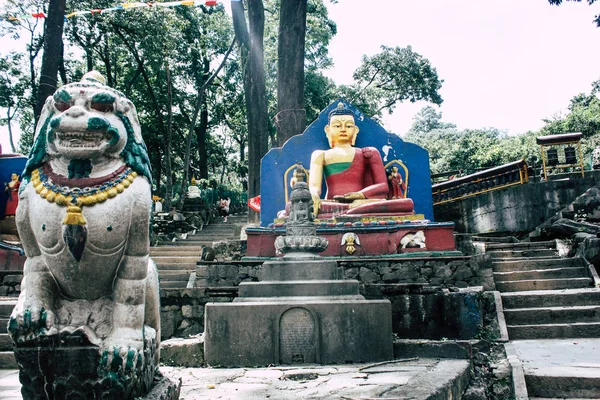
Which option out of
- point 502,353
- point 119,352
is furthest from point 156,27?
point 119,352

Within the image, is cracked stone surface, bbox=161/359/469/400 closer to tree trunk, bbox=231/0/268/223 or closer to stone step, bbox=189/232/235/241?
tree trunk, bbox=231/0/268/223

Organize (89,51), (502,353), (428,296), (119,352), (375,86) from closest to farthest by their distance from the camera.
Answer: (119,352) → (502,353) → (428,296) → (89,51) → (375,86)

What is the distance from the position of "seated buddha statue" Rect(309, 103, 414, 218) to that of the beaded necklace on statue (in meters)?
7.47

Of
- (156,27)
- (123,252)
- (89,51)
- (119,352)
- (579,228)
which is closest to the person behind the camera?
(119,352)

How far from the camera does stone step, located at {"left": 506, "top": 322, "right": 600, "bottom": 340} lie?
727 cm

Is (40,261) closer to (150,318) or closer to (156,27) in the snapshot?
(150,318)

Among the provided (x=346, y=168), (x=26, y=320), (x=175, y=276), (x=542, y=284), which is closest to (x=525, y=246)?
(x=542, y=284)

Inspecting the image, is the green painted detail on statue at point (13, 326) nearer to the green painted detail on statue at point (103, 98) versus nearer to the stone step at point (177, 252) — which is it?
the green painted detail on statue at point (103, 98)

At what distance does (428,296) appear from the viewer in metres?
7.38

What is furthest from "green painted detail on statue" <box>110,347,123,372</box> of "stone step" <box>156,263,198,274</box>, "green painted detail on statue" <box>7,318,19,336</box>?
"stone step" <box>156,263,198,274</box>

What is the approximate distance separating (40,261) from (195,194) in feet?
61.4

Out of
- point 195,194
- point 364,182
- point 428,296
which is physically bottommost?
point 428,296

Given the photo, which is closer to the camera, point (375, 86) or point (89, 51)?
point (89, 51)

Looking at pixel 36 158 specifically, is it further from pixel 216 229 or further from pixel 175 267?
pixel 216 229
